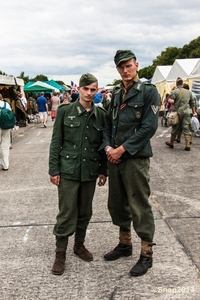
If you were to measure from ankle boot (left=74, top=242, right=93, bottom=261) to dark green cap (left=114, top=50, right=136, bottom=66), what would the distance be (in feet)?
6.04

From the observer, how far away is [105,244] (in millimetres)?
3859

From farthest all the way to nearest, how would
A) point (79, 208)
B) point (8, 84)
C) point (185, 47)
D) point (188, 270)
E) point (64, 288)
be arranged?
point (185, 47) → point (8, 84) → point (79, 208) → point (188, 270) → point (64, 288)

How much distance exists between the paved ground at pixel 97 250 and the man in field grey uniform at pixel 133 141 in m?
0.24

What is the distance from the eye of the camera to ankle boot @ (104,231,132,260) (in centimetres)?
351

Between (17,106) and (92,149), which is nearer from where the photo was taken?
(92,149)

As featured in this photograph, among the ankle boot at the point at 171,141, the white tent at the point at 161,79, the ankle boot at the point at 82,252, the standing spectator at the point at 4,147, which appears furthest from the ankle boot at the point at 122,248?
the white tent at the point at 161,79

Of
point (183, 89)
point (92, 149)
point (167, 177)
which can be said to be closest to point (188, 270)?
point (92, 149)

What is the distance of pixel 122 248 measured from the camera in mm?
3539

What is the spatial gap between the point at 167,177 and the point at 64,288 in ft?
13.5

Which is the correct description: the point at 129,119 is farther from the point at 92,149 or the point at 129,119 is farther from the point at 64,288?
the point at 64,288

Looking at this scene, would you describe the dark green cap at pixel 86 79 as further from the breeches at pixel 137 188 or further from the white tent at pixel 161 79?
the white tent at pixel 161 79

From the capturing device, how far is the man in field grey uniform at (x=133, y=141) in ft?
10.1

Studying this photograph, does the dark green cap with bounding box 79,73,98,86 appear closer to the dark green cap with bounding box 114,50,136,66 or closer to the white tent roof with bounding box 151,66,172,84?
the dark green cap with bounding box 114,50,136,66

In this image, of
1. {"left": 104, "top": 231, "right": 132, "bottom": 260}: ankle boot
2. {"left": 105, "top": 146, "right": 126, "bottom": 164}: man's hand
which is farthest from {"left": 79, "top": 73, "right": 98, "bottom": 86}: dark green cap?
{"left": 104, "top": 231, "right": 132, "bottom": 260}: ankle boot
